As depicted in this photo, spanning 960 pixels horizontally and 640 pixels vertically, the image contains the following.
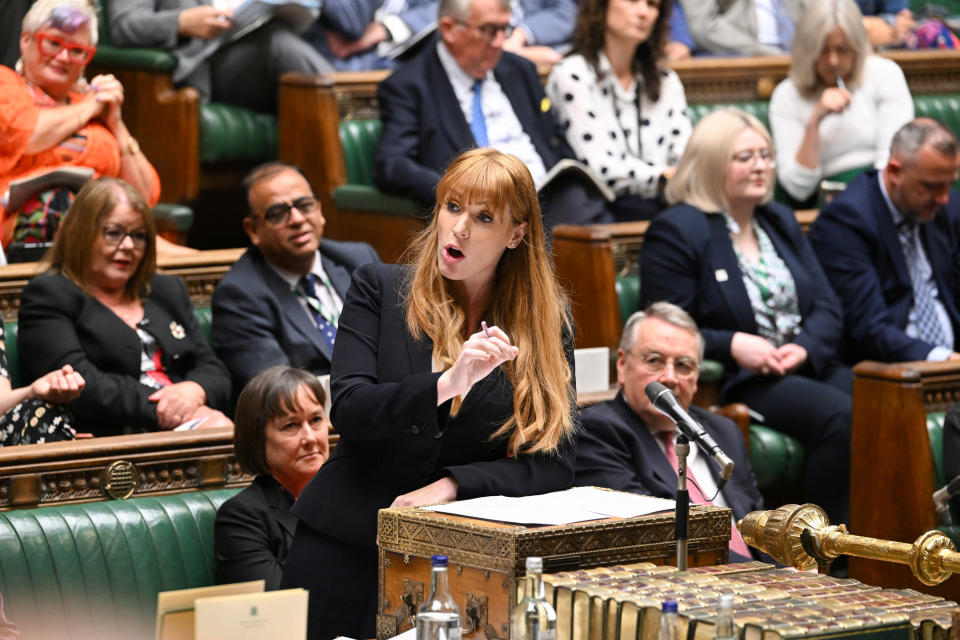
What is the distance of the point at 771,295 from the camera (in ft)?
13.0

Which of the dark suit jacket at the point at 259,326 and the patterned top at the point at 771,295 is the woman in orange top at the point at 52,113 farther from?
the patterned top at the point at 771,295

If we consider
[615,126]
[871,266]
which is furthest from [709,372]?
[615,126]

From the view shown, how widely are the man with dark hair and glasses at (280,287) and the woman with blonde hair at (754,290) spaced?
84 cm

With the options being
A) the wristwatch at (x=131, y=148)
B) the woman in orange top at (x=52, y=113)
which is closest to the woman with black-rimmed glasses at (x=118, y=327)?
the woman in orange top at (x=52, y=113)

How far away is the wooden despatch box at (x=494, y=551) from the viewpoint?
178 cm

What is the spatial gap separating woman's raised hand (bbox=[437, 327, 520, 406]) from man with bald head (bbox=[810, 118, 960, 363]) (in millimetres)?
2385

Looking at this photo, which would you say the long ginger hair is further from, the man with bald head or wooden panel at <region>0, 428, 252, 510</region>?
the man with bald head

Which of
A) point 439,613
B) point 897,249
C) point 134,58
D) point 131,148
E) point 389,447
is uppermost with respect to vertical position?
point 134,58

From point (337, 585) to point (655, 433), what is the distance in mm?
1124

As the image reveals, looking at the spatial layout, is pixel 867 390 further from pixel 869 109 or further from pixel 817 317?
pixel 869 109

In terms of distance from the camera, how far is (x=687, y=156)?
403cm

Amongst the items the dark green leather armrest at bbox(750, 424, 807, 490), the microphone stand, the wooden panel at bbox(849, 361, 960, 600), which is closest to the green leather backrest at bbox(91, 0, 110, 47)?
the dark green leather armrest at bbox(750, 424, 807, 490)

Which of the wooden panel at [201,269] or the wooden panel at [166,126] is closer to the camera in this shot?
the wooden panel at [201,269]

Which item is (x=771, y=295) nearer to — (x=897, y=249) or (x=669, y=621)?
(x=897, y=249)
